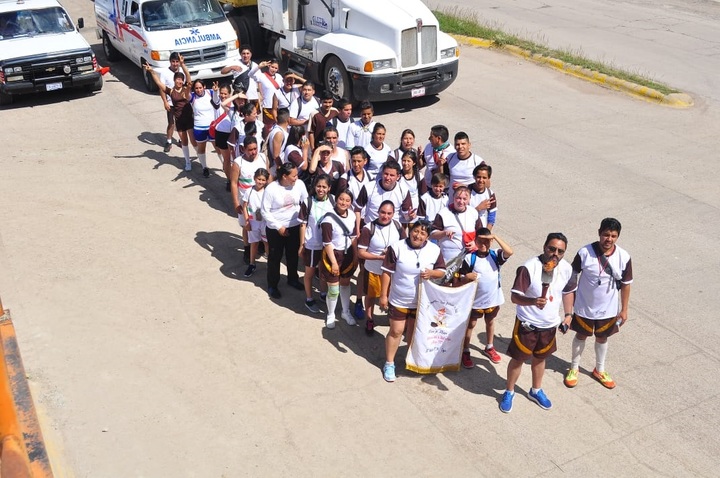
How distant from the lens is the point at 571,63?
1775cm

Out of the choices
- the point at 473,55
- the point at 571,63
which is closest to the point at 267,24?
the point at 473,55

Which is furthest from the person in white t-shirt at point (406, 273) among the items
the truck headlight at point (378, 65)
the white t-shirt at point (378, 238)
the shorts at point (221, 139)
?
the truck headlight at point (378, 65)

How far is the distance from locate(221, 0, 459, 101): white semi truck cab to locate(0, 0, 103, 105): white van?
4.13m

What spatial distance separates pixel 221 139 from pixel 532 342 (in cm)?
604

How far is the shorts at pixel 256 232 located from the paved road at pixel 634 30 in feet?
35.5

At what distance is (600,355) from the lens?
765 cm

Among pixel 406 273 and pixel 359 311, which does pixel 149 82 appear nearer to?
pixel 359 311

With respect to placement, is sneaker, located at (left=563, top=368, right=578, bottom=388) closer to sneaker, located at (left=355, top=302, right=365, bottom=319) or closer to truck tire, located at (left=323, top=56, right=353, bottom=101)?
sneaker, located at (left=355, top=302, right=365, bottom=319)

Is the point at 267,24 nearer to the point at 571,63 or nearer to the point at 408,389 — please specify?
the point at 571,63

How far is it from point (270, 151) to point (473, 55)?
992cm

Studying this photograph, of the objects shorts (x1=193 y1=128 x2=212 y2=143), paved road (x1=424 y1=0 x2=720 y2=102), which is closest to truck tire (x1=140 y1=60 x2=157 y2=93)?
shorts (x1=193 y1=128 x2=212 y2=143)

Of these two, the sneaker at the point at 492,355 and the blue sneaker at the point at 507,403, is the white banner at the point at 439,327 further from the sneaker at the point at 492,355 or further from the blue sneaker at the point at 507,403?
the blue sneaker at the point at 507,403

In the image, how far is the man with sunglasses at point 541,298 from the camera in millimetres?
6895

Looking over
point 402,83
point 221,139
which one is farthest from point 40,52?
point 402,83
